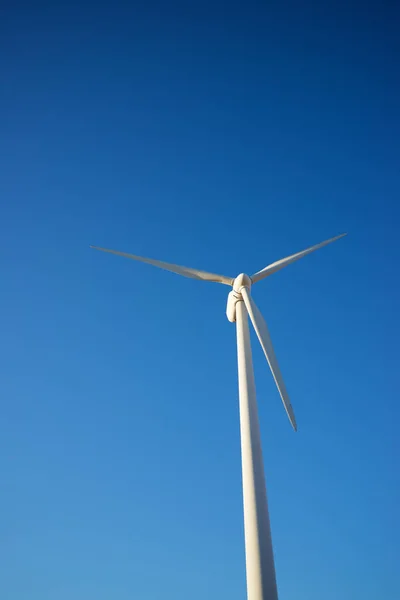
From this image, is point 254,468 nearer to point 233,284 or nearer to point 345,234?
point 233,284

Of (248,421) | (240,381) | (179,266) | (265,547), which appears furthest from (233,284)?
(265,547)

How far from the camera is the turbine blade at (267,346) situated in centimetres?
2175

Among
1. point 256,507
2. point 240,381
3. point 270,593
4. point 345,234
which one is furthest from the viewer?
point 345,234

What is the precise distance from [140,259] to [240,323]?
6.61 m

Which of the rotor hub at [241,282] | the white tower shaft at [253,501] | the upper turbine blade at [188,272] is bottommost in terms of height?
the white tower shaft at [253,501]

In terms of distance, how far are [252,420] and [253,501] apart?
10.2 ft

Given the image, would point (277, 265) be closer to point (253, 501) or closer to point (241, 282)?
point (241, 282)

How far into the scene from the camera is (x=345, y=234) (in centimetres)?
3175

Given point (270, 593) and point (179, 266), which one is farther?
point (179, 266)

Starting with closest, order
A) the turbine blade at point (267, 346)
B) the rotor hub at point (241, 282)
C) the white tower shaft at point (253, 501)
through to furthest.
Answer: the white tower shaft at point (253, 501) → the turbine blade at point (267, 346) → the rotor hub at point (241, 282)

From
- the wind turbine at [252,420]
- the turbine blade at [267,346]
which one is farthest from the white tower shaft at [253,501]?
the turbine blade at [267,346]

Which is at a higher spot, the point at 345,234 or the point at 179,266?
the point at 345,234

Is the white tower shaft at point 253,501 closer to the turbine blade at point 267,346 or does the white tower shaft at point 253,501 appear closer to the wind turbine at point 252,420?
the wind turbine at point 252,420

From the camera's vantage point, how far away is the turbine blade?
21750 mm
